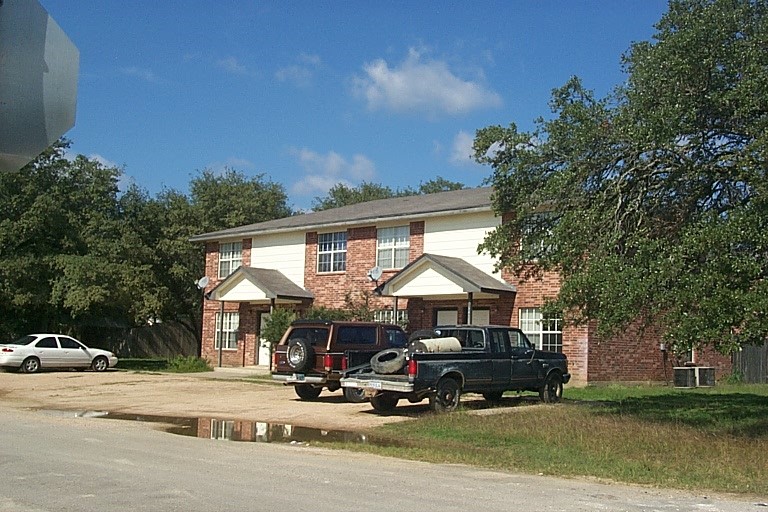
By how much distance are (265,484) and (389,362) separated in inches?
348

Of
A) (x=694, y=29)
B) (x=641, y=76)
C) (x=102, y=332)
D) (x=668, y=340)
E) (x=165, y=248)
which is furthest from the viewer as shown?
(x=102, y=332)

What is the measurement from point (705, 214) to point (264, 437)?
27.8 feet

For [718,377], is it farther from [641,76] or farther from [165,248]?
[165,248]

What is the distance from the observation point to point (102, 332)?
4662cm

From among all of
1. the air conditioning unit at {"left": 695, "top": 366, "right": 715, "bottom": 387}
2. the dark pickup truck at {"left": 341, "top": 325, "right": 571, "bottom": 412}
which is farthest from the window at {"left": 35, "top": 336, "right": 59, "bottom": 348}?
the air conditioning unit at {"left": 695, "top": 366, "right": 715, "bottom": 387}

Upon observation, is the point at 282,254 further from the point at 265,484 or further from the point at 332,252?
the point at 265,484

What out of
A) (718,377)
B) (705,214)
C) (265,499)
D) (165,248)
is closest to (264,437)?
(265,499)

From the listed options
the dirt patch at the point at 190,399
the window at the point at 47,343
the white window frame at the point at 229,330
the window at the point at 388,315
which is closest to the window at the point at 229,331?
the white window frame at the point at 229,330

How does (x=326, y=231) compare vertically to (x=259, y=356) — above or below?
above

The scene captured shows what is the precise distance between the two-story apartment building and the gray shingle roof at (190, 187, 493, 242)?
0.07 meters

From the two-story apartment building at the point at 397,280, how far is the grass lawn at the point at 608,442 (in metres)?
5.85

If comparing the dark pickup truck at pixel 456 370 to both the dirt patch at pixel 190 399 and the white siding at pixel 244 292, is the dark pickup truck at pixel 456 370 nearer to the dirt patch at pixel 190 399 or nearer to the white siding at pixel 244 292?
the dirt patch at pixel 190 399

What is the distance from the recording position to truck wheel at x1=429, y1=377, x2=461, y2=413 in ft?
60.2

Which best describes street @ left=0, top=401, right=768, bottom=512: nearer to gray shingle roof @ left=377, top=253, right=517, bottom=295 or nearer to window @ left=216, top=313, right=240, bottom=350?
gray shingle roof @ left=377, top=253, right=517, bottom=295
